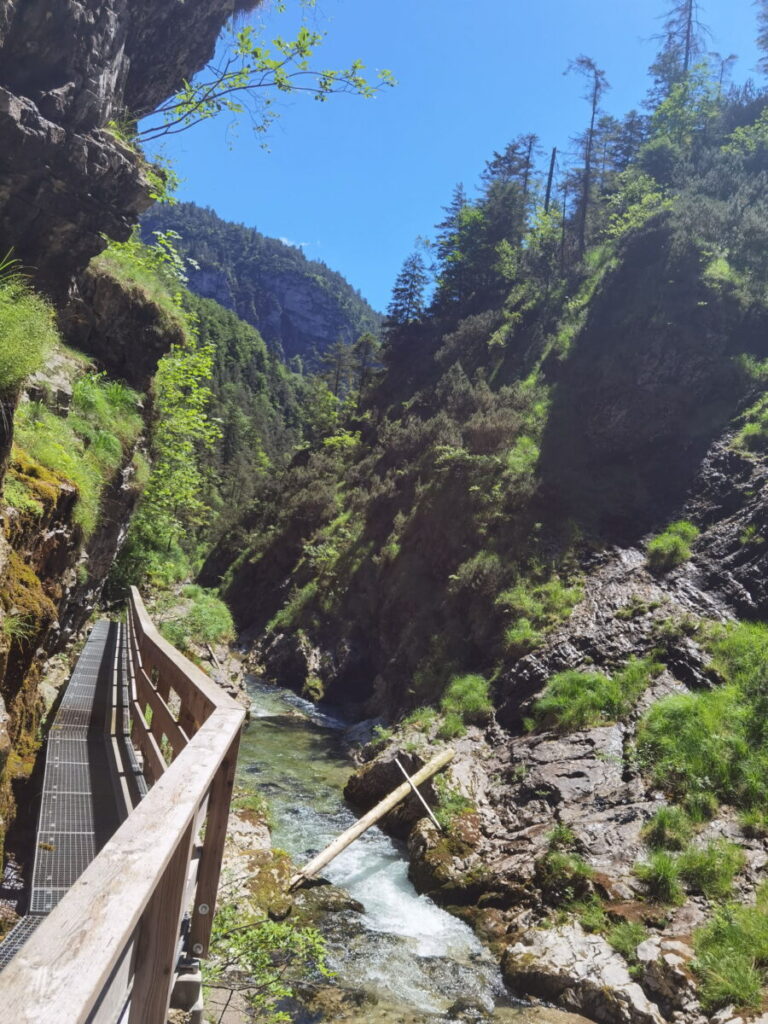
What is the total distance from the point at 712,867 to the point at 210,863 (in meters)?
8.01

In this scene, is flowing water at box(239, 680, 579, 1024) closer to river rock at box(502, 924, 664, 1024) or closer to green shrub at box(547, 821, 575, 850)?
river rock at box(502, 924, 664, 1024)

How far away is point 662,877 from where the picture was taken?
8289 mm

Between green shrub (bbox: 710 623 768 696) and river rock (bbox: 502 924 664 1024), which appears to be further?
green shrub (bbox: 710 623 768 696)

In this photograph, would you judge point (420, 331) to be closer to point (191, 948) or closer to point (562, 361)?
point (562, 361)

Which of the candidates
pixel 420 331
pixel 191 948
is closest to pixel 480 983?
pixel 191 948

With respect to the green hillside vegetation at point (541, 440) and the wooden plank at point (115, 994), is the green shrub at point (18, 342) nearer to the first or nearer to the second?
the wooden plank at point (115, 994)

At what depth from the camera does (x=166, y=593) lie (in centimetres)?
2127

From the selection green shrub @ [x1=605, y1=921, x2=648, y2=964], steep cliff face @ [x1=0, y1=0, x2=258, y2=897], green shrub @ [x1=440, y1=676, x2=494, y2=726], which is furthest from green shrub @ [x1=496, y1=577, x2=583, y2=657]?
steep cliff face @ [x1=0, y1=0, x2=258, y2=897]

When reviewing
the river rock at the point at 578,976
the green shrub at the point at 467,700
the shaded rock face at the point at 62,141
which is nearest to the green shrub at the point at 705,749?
the river rock at the point at 578,976

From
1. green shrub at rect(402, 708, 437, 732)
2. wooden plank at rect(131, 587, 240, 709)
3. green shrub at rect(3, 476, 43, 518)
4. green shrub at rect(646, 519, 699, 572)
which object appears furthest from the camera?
green shrub at rect(646, 519, 699, 572)

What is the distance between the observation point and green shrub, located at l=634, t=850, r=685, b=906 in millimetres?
8078

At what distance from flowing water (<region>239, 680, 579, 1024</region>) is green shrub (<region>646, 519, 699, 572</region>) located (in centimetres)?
948

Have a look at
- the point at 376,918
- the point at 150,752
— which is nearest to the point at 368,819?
the point at 376,918

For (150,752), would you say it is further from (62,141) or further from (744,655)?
(744,655)
